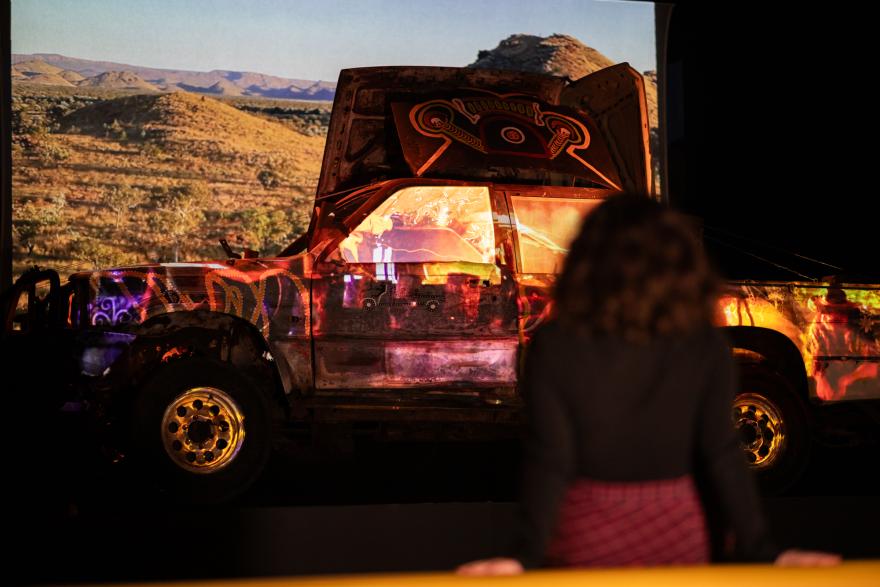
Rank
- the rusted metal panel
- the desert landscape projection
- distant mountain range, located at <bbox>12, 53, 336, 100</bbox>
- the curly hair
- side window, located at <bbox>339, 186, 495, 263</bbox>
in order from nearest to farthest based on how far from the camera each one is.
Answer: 1. the curly hair
2. the rusted metal panel
3. side window, located at <bbox>339, 186, 495, 263</bbox>
4. distant mountain range, located at <bbox>12, 53, 336, 100</bbox>
5. the desert landscape projection

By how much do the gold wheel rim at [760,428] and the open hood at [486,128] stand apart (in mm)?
1691

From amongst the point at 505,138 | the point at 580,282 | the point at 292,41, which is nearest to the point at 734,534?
the point at 580,282

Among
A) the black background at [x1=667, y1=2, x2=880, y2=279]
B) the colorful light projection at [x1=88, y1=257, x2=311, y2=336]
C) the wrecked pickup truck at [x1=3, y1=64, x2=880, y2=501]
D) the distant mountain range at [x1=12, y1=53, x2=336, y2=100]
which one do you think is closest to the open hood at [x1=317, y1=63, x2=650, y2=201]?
the wrecked pickup truck at [x1=3, y1=64, x2=880, y2=501]

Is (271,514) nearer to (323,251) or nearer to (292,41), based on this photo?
(323,251)

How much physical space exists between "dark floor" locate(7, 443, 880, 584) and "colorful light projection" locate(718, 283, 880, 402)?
2.38ft

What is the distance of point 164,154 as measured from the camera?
1462 cm

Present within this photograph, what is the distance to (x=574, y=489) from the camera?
232 cm

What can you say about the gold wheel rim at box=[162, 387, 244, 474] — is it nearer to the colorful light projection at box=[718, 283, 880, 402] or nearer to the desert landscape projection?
the colorful light projection at box=[718, 283, 880, 402]

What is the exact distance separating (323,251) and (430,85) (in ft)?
6.11

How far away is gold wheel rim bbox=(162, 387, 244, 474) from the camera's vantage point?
20.6 ft

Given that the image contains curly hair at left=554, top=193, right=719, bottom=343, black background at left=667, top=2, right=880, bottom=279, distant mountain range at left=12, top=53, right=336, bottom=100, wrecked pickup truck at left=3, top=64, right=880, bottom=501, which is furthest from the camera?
distant mountain range at left=12, top=53, right=336, bottom=100

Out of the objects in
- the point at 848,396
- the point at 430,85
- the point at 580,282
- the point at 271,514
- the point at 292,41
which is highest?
the point at 292,41

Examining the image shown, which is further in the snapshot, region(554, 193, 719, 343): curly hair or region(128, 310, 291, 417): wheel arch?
region(128, 310, 291, 417): wheel arch

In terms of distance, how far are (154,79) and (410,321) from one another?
8.04 meters
